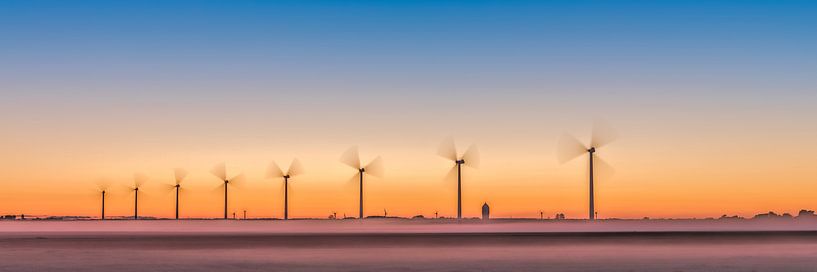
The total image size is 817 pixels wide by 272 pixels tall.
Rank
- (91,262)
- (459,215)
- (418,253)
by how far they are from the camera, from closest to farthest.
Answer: (91,262) < (418,253) < (459,215)

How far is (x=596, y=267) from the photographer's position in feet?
160

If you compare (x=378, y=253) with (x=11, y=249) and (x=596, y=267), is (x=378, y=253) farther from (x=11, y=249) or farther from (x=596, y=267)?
(x=11, y=249)

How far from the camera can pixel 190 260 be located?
5506cm

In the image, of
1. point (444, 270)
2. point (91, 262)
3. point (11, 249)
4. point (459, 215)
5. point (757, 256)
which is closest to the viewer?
point (444, 270)

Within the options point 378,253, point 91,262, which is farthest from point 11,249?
point 378,253

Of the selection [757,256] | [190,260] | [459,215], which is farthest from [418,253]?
[459,215]

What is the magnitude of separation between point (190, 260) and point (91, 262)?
440cm

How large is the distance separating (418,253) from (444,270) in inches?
Answer: 622

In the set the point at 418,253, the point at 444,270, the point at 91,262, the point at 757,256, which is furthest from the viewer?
the point at 418,253

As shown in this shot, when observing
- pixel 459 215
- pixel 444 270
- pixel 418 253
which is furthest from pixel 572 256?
pixel 459 215

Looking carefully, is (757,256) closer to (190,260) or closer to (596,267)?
(596,267)

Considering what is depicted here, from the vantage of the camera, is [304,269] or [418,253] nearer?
[304,269]

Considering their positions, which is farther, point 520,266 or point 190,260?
point 190,260

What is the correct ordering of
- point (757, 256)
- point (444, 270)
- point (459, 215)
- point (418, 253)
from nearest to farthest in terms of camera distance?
point (444, 270) → point (757, 256) → point (418, 253) → point (459, 215)
